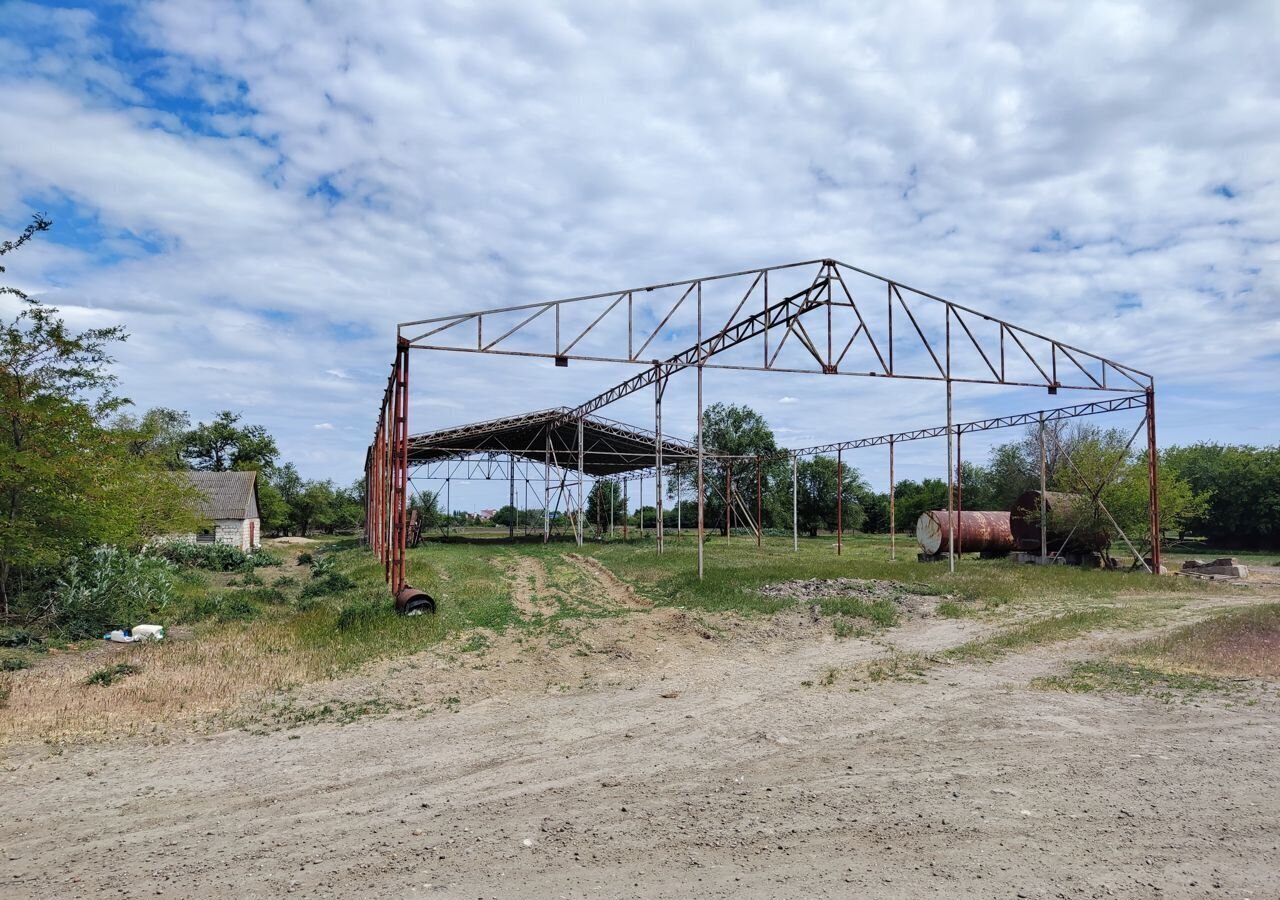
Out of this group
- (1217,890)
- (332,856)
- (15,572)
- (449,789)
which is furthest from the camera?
(15,572)

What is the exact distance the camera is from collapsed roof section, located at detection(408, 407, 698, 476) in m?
37.0

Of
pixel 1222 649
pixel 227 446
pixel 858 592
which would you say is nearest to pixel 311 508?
pixel 227 446

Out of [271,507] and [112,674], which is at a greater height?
[271,507]

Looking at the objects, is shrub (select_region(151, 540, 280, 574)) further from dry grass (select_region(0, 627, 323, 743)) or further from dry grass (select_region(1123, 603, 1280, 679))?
dry grass (select_region(1123, 603, 1280, 679))

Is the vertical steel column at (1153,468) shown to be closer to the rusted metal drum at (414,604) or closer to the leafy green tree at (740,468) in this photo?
the rusted metal drum at (414,604)

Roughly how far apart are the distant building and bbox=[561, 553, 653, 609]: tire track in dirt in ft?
61.4

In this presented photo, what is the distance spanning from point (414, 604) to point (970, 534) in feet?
81.9

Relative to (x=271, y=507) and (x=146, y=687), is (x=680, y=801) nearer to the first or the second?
Result: (x=146, y=687)

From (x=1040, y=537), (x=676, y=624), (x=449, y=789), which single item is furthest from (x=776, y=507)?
(x=449, y=789)

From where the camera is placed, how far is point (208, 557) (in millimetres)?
28391

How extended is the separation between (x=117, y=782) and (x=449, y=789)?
2.69 meters

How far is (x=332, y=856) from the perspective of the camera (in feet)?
15.8

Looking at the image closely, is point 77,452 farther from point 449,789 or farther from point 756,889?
point 756,889

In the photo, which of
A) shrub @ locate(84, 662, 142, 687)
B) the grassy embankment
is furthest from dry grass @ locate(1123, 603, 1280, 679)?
shrub @ locate(84, 662, 142, 687)
